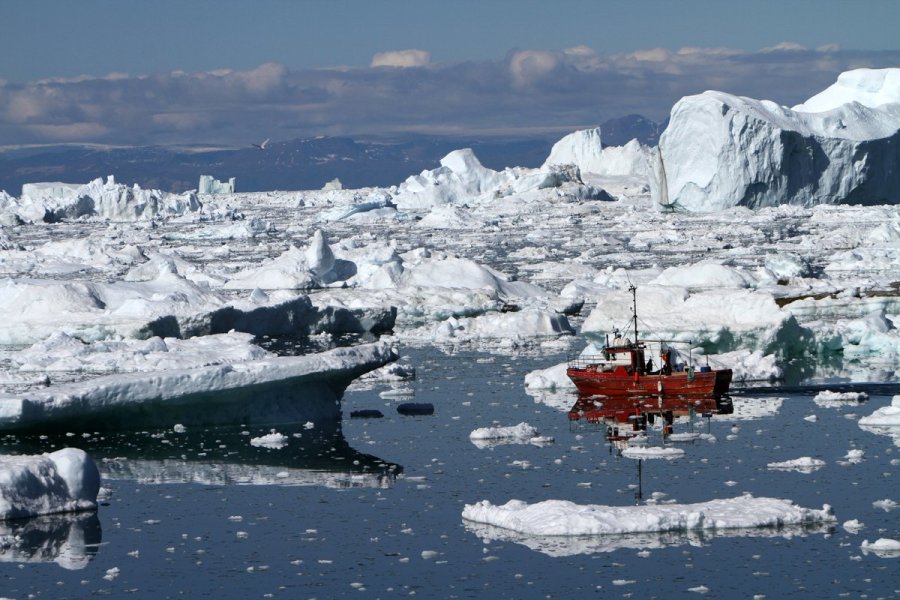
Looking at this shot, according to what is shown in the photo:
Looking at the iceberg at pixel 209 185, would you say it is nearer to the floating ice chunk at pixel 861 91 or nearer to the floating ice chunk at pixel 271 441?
the floating ice chunk at pixel 861 91

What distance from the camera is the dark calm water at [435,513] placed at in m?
9.02

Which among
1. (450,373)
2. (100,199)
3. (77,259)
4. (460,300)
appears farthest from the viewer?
(100,199)

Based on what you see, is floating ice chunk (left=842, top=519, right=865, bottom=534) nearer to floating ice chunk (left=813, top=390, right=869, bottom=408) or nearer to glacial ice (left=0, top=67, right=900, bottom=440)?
floating ice chunk (left=813, top=390, right=869, bottom=408)

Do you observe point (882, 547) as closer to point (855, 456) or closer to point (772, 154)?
point (855, 456)

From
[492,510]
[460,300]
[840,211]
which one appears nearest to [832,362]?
[460,300]

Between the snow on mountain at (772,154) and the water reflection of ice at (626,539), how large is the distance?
134ft

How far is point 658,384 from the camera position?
16156 millimetres

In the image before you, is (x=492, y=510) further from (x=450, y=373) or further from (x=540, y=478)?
(x=450, y=373)

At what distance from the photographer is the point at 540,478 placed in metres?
12.0

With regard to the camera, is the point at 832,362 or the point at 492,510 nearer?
the point at 492,510

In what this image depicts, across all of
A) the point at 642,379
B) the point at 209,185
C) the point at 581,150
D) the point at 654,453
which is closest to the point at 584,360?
the point at 642,379

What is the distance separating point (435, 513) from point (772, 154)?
140ft

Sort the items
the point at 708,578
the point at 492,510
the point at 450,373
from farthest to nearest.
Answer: the point at 450,373
the point at 492,510
the point at 708,578

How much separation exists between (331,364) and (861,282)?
17154 mm
